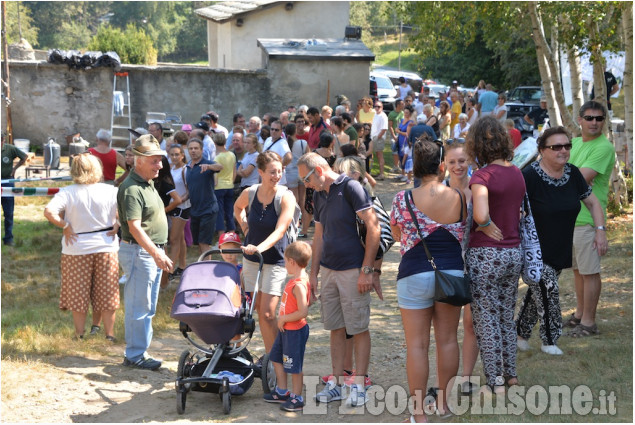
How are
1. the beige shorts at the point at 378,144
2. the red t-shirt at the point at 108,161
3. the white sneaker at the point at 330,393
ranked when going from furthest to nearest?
the beige shorts at the point at 378,144, the red t-shirt at the point at 108,161, the white sneaker at the point at 330,393

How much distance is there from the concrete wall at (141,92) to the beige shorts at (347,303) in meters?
17.2

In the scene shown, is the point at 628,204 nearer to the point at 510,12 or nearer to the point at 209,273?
the point at 510,12

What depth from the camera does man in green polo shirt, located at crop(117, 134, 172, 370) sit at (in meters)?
6.82

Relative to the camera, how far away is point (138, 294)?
277 inches

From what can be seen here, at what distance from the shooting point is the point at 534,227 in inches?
226

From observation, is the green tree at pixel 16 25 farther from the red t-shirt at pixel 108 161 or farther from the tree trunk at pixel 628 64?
the tree trunk at pixel 628 64

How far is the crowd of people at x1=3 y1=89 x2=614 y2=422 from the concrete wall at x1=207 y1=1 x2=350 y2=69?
68.2ft

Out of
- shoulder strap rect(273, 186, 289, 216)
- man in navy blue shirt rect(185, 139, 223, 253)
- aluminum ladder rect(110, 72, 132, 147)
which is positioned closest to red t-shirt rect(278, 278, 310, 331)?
shoulder strap rect(273, 186, 289, 216)

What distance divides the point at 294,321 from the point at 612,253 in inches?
244

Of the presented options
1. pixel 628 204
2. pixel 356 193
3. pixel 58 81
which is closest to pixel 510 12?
pixel 628 204

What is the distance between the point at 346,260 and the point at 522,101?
2362cm

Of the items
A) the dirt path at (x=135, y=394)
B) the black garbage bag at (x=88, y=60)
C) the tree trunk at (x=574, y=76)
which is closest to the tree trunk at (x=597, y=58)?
the tree trunk at (x=574, y=76)

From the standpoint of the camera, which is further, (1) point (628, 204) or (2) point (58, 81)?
(2) point (58, 81)

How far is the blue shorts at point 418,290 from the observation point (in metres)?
5.20
